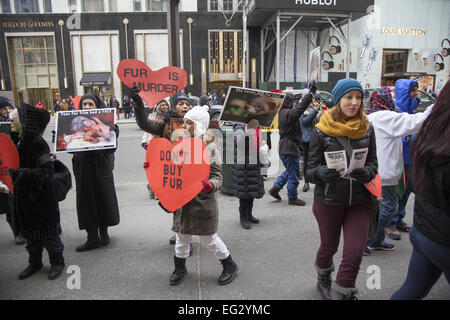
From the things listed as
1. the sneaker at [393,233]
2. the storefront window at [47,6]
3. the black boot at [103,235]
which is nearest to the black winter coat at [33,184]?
the black boot at [103,235]

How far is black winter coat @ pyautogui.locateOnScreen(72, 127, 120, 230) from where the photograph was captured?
12.5 ft

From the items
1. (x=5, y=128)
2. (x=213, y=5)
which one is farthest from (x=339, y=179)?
(x=213, y=5)

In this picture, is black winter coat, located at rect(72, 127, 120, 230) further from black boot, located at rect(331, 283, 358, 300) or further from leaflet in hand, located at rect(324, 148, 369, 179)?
black boot, located at rect(331, 283, 358, 300)

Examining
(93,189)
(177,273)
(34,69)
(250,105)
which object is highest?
(34,69)

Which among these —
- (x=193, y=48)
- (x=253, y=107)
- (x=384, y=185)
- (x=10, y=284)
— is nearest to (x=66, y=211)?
(x=10, y=284)

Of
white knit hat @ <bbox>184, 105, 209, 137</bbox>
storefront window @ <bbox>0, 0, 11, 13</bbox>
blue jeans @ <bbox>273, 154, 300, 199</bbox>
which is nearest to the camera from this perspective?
white knit hat @ <bbox>184, 105, 209, 137</bbox>

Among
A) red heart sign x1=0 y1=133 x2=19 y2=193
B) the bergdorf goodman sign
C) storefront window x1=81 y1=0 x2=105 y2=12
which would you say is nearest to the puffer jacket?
red heart sign x1=0 y1=133 x2=19 y2=193

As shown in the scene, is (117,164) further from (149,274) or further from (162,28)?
(162,28)

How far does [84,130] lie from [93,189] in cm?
76

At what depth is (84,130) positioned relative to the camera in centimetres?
353

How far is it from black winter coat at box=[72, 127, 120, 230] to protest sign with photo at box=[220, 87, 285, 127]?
149 cm

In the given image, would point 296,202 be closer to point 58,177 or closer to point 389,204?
point 389,204

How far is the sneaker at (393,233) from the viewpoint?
396cm

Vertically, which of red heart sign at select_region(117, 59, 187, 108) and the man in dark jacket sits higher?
red heart sign at select_region(117, 59, 187, 108)
